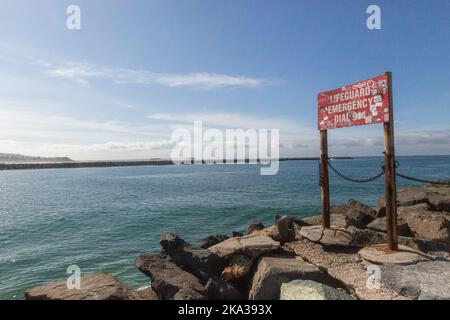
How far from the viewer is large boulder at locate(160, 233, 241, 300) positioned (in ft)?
23.2

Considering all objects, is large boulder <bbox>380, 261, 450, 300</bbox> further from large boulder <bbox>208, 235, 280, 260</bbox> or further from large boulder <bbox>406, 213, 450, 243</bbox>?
large boulder <bbox>406, 213, 450, 243</bbox>

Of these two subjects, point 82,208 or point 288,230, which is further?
point 82,208

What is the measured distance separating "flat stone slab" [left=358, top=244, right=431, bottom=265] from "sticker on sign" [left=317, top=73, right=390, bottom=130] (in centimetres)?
341

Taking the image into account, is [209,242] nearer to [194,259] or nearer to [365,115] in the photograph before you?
[194,259]

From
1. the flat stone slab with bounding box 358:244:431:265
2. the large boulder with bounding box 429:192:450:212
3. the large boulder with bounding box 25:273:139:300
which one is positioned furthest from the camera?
the large boulder with bounding box 429:192:450:212

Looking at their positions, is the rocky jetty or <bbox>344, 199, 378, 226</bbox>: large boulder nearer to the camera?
the rocky jetty

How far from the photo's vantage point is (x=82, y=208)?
31.2 m

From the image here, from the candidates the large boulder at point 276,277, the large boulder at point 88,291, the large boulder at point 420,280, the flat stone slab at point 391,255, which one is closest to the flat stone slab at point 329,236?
the flat stone slab at point 391,255

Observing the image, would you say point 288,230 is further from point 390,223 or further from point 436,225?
point 436,225

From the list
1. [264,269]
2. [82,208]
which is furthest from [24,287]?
[82,208]

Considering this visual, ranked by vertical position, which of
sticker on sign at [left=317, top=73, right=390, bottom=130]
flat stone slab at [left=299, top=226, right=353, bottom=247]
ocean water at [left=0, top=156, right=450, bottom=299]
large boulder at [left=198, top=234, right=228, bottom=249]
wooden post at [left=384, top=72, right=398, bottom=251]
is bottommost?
ocean water at [left=0, top=156, right=450, bottom=299]

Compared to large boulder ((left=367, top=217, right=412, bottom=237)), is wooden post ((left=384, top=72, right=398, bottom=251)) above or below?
above

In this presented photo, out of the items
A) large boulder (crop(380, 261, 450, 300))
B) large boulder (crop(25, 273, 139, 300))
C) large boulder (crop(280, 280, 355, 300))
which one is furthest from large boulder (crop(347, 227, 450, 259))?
large boulder (crop(25, 273, 139, 300))

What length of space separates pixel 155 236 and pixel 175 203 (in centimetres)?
1377
